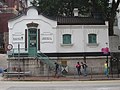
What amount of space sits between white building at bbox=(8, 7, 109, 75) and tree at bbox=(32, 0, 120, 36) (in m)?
4.90

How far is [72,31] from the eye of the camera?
50781 mm

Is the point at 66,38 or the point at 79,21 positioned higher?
the point at 79,21

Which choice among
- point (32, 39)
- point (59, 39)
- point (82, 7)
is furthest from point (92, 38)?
point (82, 7)

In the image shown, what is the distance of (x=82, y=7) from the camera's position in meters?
59.2

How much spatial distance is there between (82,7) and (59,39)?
35.0ft

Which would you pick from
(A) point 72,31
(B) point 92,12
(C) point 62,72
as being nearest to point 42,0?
(B) point 92,12

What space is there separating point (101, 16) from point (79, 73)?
12014 mm

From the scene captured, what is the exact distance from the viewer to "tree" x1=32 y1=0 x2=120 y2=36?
182ft

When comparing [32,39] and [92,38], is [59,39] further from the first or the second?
[92,38]

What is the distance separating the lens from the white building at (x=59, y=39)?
4981 centimetres

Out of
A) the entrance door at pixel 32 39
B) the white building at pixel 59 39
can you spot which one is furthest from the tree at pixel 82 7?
the entrance door at pixel 32 39

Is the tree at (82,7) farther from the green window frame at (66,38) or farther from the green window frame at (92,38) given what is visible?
the green window frame at (66,38)

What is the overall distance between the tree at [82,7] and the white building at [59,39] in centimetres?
490

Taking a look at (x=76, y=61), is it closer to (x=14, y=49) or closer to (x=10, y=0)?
(x=14, y=49)
